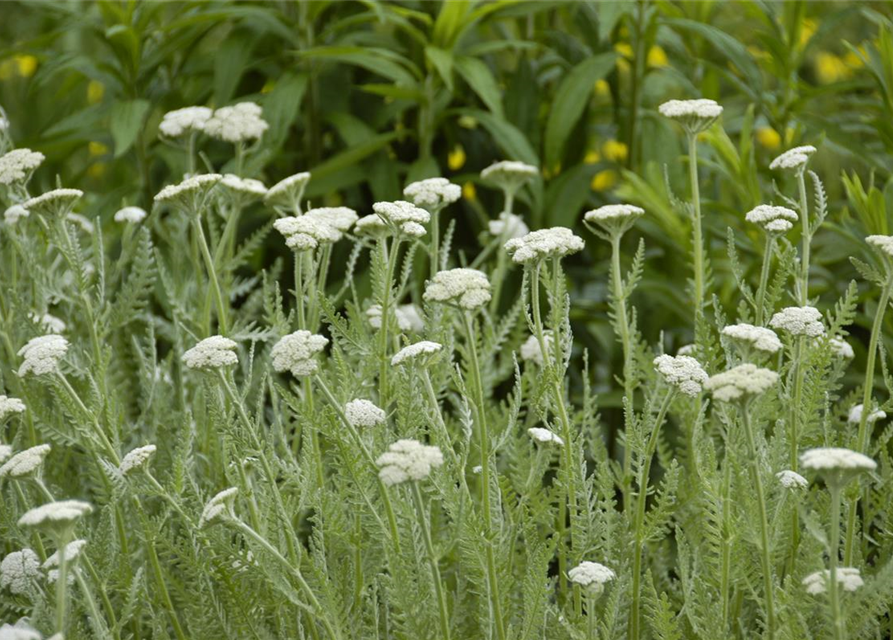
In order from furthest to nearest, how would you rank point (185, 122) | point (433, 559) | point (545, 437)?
point (185, 122) → point (545, 437) → point (433, 559)

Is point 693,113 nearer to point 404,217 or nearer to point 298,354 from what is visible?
point 404,217

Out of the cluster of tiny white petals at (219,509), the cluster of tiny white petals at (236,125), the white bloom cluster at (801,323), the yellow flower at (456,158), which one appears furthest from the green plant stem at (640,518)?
the yellow flower at (456,158)

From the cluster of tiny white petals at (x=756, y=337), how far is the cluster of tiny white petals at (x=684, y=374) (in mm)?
46

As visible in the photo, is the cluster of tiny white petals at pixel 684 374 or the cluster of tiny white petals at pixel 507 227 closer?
the cluster of tiny white petals at pixel 684 374

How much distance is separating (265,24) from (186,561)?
Result: 3.10 ft

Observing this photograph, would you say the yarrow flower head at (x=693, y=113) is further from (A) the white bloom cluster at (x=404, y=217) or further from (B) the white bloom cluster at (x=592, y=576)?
(B) the white bloom cluster at (x=592, y=576)

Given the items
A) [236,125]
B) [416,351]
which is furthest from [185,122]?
[416,351]

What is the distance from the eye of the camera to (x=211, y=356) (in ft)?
2.83

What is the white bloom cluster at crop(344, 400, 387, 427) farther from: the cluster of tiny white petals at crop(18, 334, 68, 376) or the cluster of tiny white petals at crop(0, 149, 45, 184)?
the cluster of tiny white petals at crop(0, 149, 45, 184)

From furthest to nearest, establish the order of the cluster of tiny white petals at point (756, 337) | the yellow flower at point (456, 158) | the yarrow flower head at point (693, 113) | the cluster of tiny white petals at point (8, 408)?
the yellow flower at point (456, 158), the yarrow flower head at point (693, 113), the cluster of tiny white petals at point (8, 408), the cluster of tiny white petals at point (756, 337)

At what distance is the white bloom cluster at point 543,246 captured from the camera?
90 centimetres

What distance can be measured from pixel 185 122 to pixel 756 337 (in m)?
0.81

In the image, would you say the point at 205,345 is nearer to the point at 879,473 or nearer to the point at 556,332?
the point at 556,332

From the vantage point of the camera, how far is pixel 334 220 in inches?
42.4
